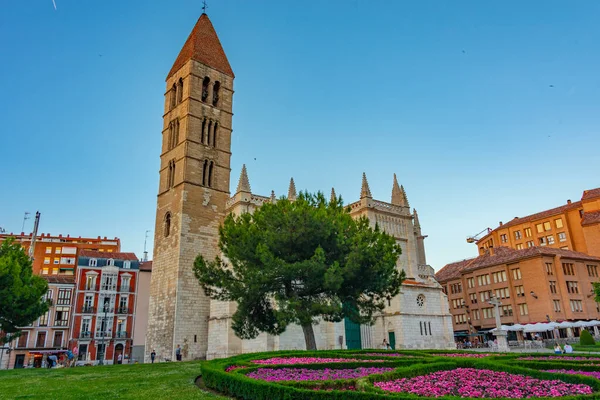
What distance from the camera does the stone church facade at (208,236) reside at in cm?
3170

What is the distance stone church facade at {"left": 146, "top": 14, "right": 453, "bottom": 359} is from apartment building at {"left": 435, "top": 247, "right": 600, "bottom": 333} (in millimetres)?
18083

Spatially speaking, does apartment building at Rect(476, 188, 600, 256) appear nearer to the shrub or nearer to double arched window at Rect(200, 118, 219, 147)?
the shrub

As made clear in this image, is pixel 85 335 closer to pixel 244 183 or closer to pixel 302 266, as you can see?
pixel 244 183

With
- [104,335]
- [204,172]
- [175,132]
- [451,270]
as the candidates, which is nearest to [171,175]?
[204,172]

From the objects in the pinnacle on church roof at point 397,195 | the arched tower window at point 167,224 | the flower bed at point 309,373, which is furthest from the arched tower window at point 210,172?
the flower bed at point 309,373

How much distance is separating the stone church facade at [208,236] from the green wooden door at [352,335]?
0.07 metres

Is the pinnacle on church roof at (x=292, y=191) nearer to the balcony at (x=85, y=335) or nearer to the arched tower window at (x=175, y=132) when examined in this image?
the arched tower window at (x=175, y=132)

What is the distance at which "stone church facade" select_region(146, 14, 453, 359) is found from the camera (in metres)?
31.7

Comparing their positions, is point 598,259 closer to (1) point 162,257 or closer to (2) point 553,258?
(2) point 553,258

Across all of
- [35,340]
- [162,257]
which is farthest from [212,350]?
[35,340]

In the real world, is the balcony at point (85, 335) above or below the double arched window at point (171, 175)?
below

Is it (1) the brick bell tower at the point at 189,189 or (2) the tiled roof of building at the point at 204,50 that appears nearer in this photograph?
(1) the brick bell tower at the point at 189,189

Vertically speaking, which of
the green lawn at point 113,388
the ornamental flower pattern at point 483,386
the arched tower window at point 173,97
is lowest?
the green lawn at point 113,388

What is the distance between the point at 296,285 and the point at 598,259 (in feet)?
161
